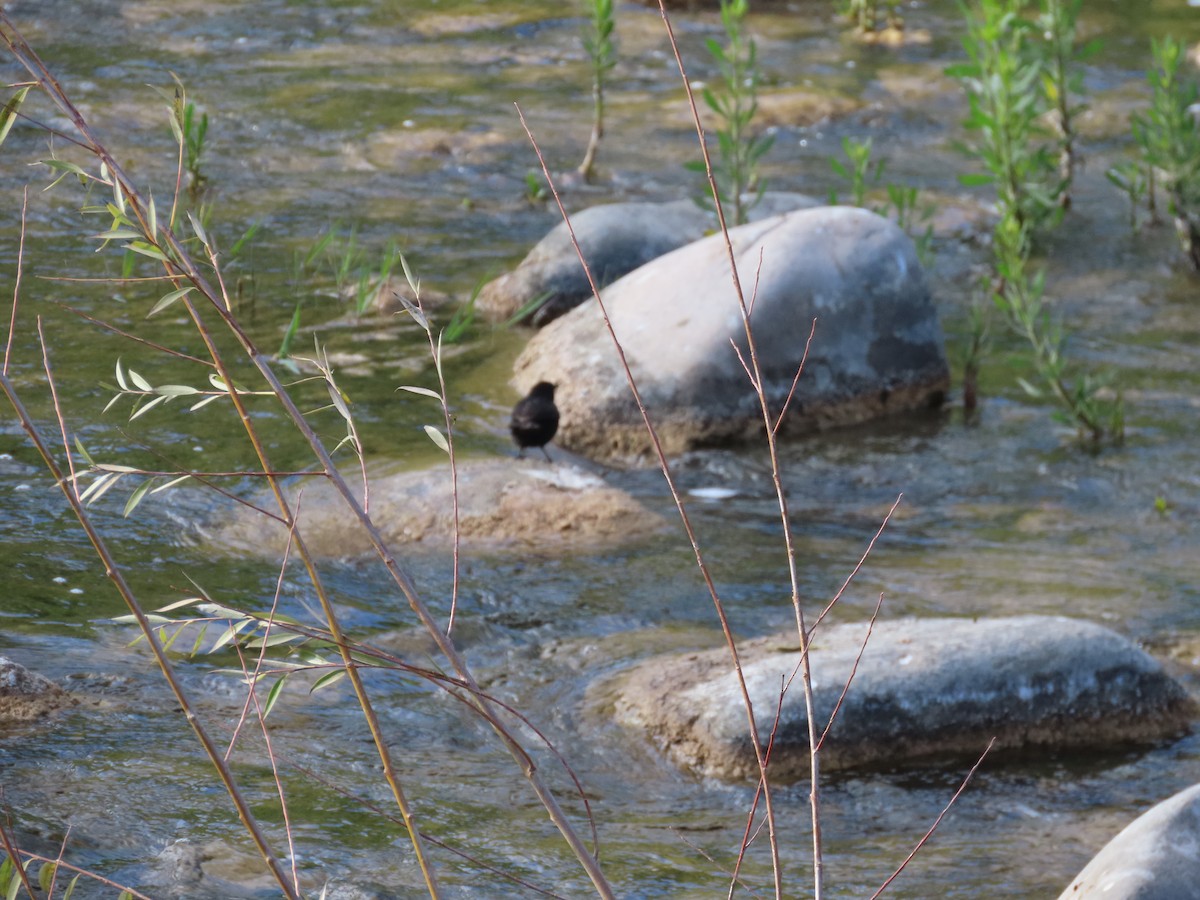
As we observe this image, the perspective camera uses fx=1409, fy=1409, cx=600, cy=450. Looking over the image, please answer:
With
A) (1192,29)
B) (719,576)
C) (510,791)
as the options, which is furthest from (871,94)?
(510,791)

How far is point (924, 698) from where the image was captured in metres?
4.00

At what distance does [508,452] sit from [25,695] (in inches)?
110

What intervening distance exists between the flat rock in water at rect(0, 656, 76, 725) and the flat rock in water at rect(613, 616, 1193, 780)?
1543 mm

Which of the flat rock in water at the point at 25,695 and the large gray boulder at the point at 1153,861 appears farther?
the flat rock in water at the point at 25,695

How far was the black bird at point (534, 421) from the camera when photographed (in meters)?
5.68

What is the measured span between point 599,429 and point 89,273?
2854 millimetres

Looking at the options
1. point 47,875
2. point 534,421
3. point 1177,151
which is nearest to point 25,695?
point 47,875

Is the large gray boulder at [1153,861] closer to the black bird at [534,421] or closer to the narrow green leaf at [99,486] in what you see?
the narrow green leaf at [99,486]

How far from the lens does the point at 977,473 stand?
6023mm

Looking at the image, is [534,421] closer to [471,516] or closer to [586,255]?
[471,516]

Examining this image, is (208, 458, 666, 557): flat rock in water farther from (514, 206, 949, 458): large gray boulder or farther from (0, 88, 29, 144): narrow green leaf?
(0, 88, 29, 144): narrow green leaf

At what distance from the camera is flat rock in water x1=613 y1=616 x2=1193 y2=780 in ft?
12.9

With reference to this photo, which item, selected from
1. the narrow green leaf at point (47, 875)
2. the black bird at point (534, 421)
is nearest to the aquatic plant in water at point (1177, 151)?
the black bird at point (534, 421)

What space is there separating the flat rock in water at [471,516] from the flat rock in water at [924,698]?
3.51ft
